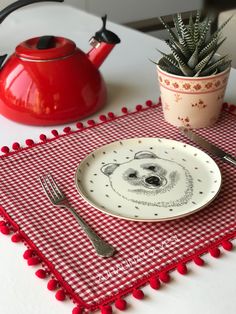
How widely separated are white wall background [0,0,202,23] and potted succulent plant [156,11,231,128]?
1376mm

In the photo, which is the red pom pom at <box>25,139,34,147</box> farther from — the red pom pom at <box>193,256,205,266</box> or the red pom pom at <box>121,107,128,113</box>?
the red pom pom at <box>193,256,205,266</box>

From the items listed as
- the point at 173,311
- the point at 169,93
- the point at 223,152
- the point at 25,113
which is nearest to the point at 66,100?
the point at 25,113

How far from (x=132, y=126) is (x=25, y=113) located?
20 centimetres

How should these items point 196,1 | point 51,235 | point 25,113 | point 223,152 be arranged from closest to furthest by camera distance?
point 51,235, point 223,152, point 25,113, point 196,1

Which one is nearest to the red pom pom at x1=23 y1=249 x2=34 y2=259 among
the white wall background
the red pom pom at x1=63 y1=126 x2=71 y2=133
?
the red pom pom at x1=63 y1=126 x2=71 y2=133

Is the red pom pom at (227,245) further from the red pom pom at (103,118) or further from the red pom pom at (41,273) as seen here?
the red pom pom at (103,118)

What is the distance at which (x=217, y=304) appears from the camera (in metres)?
0.55

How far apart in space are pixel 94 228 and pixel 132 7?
6.10ft

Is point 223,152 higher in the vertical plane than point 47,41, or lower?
lower

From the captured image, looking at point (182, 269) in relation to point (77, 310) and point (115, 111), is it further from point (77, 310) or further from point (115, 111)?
point (115, 111)

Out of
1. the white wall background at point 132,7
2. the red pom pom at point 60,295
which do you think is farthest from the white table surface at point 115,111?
the white wall background at point 132,7

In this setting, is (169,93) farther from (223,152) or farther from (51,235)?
(51,235)

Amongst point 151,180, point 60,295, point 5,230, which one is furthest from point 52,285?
point 151,180

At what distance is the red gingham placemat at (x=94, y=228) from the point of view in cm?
57
